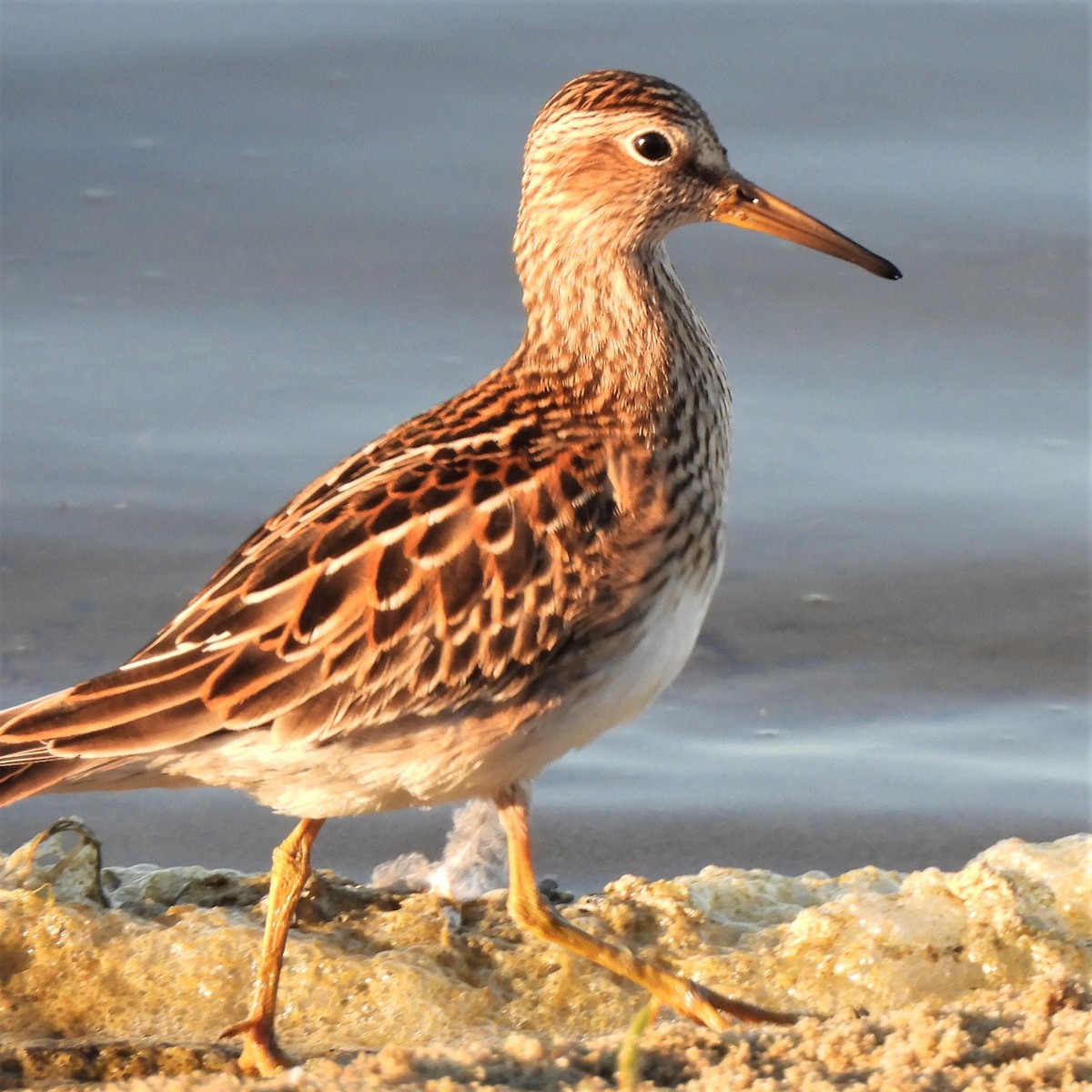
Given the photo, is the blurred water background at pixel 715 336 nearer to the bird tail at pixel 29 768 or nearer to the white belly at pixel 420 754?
the white belly at pixel 420 754

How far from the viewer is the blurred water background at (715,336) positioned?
23.6 feet

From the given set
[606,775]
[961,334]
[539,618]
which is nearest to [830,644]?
[606,775]

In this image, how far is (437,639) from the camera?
5.30 metres

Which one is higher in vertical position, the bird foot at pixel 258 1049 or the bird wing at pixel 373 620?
the bird wing at pixel 373 620

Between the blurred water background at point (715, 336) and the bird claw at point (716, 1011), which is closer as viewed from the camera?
the bird claw at point (716, 1011)

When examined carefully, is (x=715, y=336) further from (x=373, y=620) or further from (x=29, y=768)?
(x=29, y=768)

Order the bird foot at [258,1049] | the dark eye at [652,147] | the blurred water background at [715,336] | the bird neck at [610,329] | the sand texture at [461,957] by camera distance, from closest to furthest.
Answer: the bird foot at [258,1049]
the sand texture at [461,957]
the bird neck at [610,329]
the dark eye at [652,147]
the blurred water background at [715,336]

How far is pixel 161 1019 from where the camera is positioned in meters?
5.55

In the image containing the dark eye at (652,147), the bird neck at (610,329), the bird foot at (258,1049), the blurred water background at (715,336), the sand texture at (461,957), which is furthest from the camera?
the blurred water background at (715,336)

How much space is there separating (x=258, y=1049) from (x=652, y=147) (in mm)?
2536

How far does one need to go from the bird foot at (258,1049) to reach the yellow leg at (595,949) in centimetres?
73

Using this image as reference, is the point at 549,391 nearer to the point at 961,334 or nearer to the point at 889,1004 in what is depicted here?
the point at 889,1004

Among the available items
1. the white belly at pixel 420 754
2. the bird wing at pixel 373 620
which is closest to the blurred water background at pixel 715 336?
the white belly at pixel 420 754

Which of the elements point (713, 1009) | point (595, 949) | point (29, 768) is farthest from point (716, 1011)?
point (29, 768)
